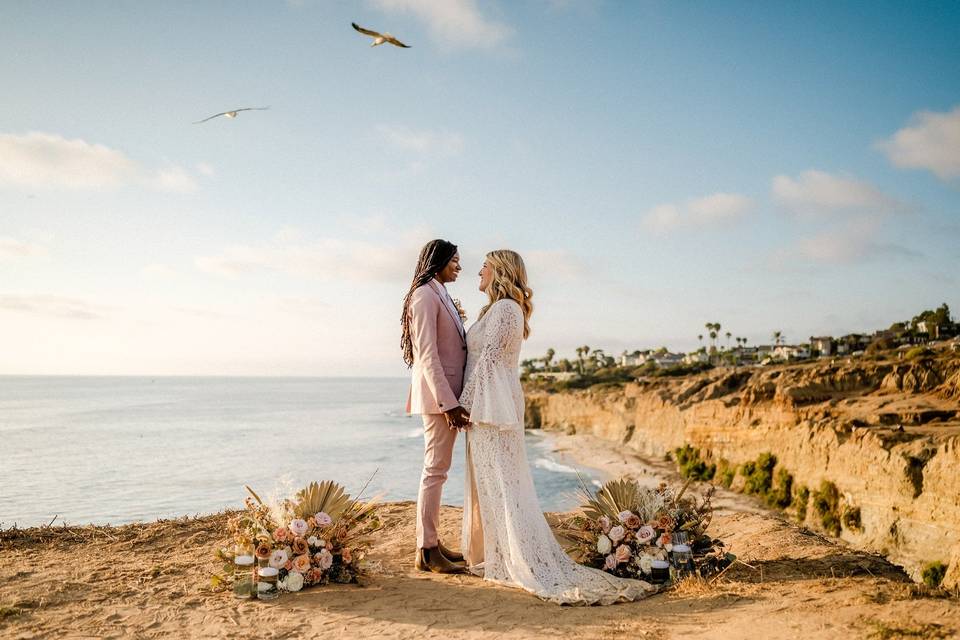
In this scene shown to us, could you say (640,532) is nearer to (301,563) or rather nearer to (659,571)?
(659,571)

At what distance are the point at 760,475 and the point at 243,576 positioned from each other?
21.7m

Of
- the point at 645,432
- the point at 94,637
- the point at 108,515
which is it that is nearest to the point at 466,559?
the point at 94,637

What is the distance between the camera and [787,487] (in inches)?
828

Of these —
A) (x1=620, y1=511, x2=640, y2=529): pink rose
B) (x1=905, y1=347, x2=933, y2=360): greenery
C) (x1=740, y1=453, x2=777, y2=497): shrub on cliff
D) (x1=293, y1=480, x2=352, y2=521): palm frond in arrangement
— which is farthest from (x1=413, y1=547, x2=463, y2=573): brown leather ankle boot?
(x1=905, y1=347, x2=933, y2=360): greenery

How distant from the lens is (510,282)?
5625 millimetres

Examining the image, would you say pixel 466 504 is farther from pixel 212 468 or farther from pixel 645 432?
pixel 645 432

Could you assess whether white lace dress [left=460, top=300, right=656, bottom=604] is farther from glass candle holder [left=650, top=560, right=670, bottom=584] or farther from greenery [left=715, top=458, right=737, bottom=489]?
greenery [left=715, top=458, right=737, bottom=489]

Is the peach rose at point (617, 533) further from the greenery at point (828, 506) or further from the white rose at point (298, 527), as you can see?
the greenery at point (828, 506)

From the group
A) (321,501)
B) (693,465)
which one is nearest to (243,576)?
(321,501)

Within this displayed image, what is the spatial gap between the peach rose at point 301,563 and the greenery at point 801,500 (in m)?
18.3

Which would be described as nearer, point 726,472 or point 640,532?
point 640,532

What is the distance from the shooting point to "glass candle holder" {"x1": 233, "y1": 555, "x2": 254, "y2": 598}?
517 centimetres

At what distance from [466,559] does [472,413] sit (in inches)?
57.4

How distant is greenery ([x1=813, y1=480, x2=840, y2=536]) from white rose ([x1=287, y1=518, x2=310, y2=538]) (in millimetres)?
16970
